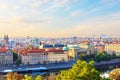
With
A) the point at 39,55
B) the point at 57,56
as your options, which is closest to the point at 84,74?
the point at 39,55

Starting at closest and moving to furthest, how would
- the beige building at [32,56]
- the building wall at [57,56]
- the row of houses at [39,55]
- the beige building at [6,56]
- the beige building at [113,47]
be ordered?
the beige building at [6,56] → the row of houses at [39,55] → the beige building at [32,56] → the building wall at [57,56] → the beige building at [113,47]

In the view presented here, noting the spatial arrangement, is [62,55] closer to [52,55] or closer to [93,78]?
[52,55]

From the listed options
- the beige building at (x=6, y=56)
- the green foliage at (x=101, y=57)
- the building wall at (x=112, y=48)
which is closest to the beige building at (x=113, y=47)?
the building wall at (x=112, y=48)

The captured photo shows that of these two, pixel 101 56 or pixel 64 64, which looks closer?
pixel 64 64

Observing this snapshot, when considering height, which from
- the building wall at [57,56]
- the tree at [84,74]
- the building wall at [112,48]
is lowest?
the building wall at [57,56]

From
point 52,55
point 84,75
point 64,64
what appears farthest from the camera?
point 52,55

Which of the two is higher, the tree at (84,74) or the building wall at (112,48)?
the tree at (84,74)

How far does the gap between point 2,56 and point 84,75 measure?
47.0 meters

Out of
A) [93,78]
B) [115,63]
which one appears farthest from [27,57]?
[93,78]

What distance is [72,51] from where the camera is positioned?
2773 inches

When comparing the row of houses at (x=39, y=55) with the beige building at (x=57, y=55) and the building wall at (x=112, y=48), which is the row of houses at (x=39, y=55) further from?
the building wall at (x=112, y=48)

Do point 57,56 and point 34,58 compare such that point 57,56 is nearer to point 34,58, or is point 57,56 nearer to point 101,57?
point 34,58

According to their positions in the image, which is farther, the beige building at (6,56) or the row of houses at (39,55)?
the row of houses at (39,55)

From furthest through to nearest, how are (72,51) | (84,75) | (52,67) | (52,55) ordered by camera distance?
(72,51) < (52,55) < (52,67) < (84,75)
